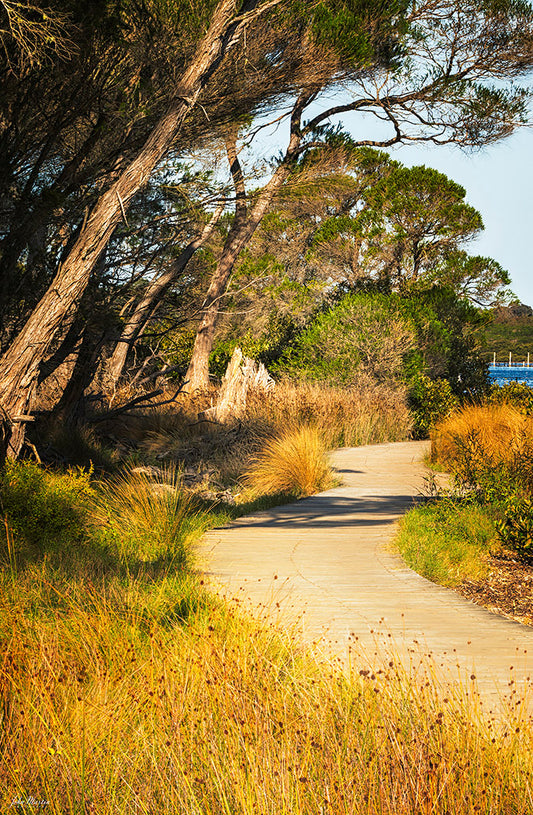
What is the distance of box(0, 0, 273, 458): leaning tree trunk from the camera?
31.9 feet

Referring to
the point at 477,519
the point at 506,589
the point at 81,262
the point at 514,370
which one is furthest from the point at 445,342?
the point at 514,370

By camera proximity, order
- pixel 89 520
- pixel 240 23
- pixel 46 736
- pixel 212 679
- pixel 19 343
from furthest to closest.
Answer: pixel 240 23, pixel 19 343, pixel 89 520, pixel 212 679, pixel 46 736

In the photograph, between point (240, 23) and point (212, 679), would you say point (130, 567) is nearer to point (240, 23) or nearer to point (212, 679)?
point (212, 679)

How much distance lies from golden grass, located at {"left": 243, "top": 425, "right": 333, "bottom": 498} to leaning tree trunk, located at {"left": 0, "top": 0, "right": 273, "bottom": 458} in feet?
12.7

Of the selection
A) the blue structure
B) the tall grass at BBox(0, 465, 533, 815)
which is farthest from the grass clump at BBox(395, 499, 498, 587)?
the blue structure

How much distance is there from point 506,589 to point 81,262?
5919mm

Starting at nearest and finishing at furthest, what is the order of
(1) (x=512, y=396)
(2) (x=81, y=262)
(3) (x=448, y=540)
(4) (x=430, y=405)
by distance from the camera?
(3) (x=448, y=540) < (2) (x=81, y=262) < (1) (x=512, y=396) < (4) (x=430, y=405)

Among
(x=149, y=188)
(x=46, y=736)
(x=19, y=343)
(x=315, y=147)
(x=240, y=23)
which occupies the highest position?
→ (x=315, y=147)

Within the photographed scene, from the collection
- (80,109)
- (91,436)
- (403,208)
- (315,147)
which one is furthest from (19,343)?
(403,208)

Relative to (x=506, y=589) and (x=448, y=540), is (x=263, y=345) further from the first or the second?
(x=506, y=589)

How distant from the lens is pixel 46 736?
341 cm

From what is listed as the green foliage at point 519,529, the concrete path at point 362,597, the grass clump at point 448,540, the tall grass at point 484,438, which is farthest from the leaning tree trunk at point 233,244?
the green foliage at point 519,529

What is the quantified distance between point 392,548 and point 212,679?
169 inches

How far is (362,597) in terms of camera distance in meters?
5.82
